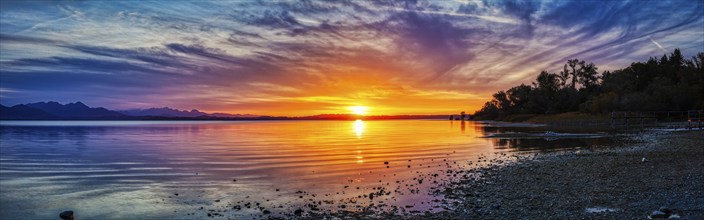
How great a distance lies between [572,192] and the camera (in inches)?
625

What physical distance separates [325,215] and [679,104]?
126 metres

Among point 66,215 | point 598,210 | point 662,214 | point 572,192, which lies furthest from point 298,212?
point 662,214

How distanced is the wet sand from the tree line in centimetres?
10480

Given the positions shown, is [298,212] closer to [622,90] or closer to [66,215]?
[66,215]

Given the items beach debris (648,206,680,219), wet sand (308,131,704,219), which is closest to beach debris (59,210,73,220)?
wet sand (308,131,704,219)

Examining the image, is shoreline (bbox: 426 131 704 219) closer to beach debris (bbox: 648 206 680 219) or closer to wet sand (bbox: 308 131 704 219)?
wet sand (bbox: 308 131 704 219)

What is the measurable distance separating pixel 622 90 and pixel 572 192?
434 ft

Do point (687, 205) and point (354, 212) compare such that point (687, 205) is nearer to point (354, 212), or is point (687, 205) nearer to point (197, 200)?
point (354, 212)

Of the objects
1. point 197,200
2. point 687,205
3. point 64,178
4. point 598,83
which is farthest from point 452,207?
point 598,83

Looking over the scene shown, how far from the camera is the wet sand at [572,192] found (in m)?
12.6

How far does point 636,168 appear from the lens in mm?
21797

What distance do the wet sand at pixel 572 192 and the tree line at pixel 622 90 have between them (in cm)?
10480

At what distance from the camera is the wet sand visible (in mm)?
12594

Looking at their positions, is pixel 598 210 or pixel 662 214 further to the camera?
pixel 598 210
